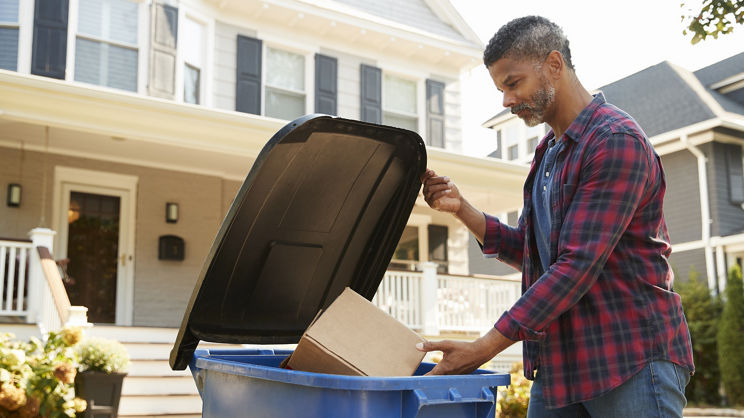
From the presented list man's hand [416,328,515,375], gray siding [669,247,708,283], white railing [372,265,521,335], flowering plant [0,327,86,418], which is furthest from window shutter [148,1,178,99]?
gray siding [669,247,708,283]

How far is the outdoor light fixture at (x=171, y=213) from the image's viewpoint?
10.3 meters

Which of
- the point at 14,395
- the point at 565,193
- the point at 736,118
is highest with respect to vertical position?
the point at 736,118

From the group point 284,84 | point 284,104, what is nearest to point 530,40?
point 284,104

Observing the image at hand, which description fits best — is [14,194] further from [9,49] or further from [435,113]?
[435,113]

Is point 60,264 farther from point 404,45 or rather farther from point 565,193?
point 565,193

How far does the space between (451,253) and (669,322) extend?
38.2 ft

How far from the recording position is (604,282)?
1925mm

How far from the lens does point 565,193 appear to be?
6.55ft

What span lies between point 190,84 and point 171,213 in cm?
210

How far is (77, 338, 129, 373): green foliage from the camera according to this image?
582cm

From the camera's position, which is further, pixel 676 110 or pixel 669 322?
pixel 676 110

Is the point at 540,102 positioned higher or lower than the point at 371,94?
lower

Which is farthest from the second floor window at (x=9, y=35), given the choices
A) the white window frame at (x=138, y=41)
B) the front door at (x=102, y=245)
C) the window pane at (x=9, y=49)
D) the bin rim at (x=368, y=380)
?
the bin rim at (x=368, y=380)

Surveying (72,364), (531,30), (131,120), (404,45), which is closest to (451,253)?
(404,45)
